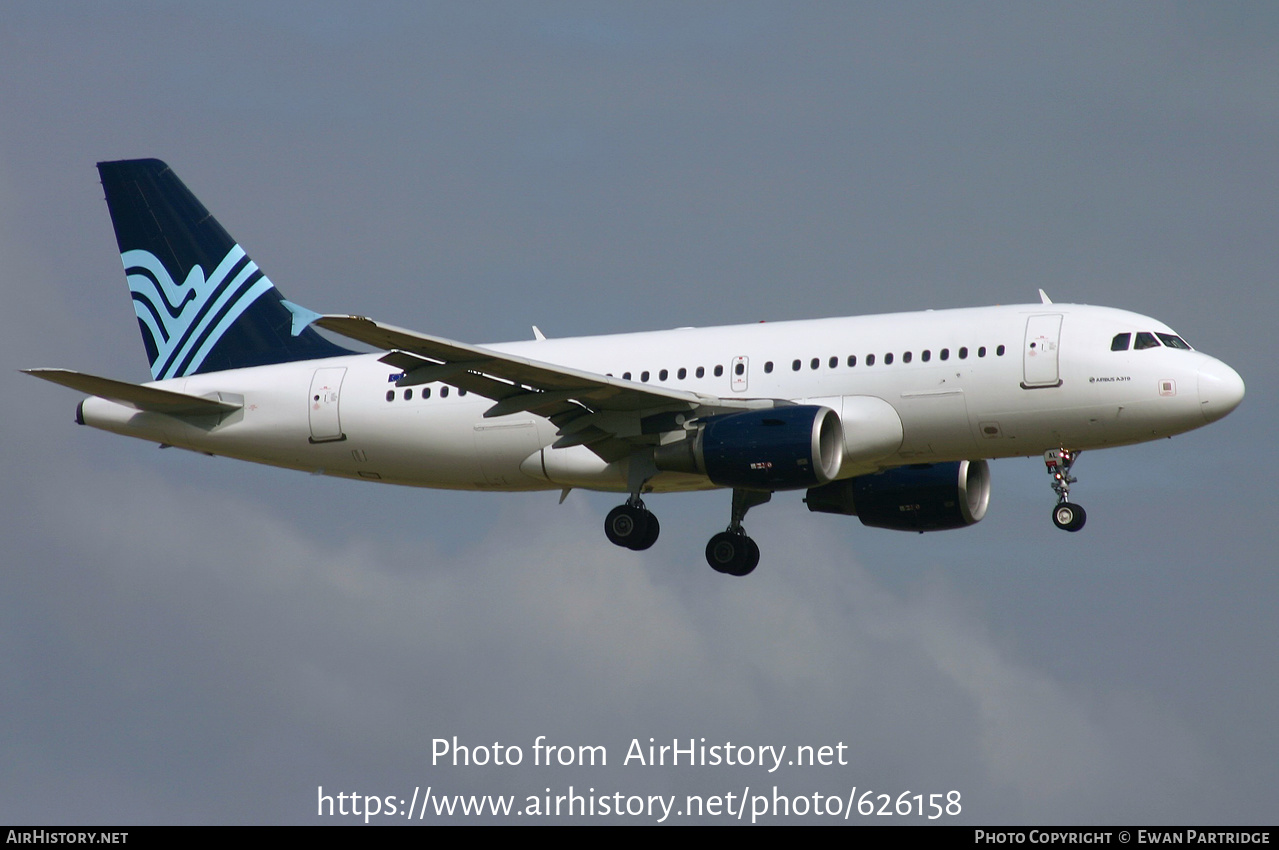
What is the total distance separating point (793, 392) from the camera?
38.5 metres

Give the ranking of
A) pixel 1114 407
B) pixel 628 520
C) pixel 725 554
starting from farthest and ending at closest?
1. pixel 725 554
2. pixel 628 520
3. pixel 1114 407

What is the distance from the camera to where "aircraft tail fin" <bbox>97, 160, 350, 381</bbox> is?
4434 cm

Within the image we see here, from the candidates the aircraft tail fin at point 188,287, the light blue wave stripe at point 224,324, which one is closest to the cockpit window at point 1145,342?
the aircraft tail fin at point 188,287

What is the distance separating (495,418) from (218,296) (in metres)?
9.52

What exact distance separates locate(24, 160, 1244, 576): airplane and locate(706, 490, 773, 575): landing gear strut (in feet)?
0.18

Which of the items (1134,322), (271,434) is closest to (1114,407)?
(1134,322)

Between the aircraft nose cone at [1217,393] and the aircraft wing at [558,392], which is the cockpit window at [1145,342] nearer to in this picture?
the aircraft nose cone at [1217,393]

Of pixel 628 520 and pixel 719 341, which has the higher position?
pixel 719 341

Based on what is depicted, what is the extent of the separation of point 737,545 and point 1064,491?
8287 mm

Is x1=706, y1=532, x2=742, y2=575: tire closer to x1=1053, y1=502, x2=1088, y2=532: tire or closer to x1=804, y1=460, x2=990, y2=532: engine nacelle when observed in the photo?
x1=804, y1=460, x2=990, y2=532: engine nacelle

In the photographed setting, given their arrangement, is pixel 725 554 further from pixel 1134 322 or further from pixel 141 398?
pixel 141 398

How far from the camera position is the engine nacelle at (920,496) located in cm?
4281

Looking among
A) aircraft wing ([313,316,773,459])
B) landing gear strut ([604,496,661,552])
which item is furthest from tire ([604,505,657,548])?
aircraft wing ([313,316,773,459])

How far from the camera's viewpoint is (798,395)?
126 feet
